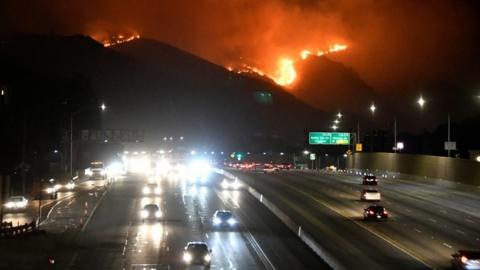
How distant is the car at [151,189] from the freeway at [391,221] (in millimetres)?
14581

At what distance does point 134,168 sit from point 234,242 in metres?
119

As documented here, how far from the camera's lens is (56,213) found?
7519 cm

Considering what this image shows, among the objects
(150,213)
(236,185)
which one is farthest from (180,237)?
(236,185)

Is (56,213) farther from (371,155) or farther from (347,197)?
(371,155)

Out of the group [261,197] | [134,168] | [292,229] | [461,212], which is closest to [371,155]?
[134,168]

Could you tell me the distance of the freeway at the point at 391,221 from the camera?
149 ft

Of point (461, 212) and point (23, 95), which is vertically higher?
point (23, 95)

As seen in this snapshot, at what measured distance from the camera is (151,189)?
10300 cm

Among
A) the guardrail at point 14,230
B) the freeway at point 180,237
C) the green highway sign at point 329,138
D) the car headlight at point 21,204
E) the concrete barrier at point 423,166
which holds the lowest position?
the freeway at point 180,237

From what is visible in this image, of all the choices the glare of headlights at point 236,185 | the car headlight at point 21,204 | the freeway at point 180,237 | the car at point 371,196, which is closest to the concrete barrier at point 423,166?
the car at point 371,196

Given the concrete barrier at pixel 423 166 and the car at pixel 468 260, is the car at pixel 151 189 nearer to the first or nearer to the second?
the concrete barrier at pixel 423 166

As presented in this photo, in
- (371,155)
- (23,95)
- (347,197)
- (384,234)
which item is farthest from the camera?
(371,155)

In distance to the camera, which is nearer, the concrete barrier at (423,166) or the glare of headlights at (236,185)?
the concrete barrier at (423,166)

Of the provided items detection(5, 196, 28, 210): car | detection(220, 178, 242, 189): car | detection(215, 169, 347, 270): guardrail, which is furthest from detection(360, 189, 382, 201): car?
detection(5, 196, 28, 210): car
